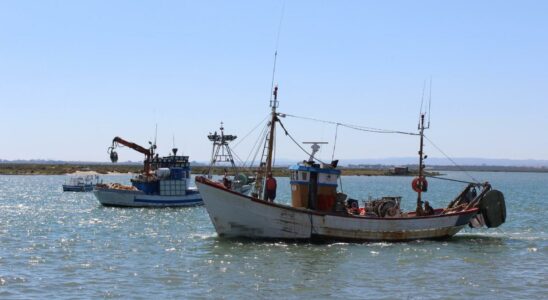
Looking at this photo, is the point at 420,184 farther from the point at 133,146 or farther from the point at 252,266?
the point at 133,146

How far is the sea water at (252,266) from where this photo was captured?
21391 millimetres

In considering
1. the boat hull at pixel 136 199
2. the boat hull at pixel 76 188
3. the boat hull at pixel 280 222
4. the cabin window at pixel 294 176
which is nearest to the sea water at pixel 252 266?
the boat hull at pixel 280 222

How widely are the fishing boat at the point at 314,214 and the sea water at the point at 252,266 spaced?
0.59 m

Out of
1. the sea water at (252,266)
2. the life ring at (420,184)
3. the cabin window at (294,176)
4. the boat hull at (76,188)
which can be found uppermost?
the cabin window at (294,176)

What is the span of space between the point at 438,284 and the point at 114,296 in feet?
33.9

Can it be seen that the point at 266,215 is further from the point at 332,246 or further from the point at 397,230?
the point at 397,230

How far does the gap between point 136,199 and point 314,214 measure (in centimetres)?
2752

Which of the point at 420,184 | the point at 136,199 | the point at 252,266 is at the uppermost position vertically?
the point at 420,184

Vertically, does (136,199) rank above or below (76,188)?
above

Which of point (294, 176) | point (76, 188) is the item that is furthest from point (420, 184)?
point (76, 188)

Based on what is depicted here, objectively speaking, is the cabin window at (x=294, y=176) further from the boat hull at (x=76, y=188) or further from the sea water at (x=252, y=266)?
the boat hull at (x=76, y=188)

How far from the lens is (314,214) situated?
3102 cm

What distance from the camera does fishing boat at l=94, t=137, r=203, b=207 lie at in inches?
2180

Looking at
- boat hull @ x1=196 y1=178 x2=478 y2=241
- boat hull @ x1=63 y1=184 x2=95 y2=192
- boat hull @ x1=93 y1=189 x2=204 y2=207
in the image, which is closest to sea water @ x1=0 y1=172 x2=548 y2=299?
boat hull @ x1=196 y1=178 x2=478 y2=241
